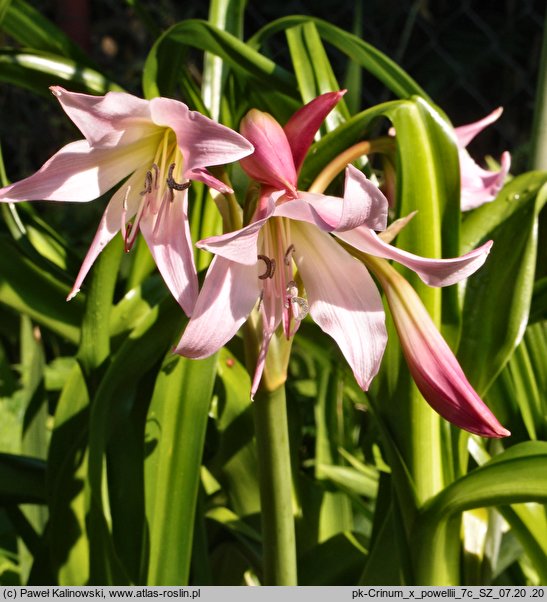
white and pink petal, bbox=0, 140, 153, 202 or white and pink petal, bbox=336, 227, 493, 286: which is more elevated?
white and pink petal, bbox=0, 140, 153, 202

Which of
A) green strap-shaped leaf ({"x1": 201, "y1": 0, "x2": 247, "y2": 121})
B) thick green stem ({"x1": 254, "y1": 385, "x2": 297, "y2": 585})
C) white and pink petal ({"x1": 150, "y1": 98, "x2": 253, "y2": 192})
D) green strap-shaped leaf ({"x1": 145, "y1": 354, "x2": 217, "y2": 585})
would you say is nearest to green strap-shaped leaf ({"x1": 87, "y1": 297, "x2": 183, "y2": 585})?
green strap-shaped leaf ({"x1": 145, "y1": 354, "x2": 217, "y2": 585})

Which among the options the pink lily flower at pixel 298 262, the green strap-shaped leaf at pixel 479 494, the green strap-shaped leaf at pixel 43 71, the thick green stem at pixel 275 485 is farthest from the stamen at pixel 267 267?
the green strap-shaped leaf at pixel 43 71

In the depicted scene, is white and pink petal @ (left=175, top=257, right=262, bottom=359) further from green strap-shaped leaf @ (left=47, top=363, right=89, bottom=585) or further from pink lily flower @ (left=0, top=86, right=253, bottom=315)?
green strap-shaped leaf @ (left=47, top=363, right=89, bottom=585)

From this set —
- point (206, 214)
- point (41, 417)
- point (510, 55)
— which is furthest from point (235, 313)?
point (510, 55)

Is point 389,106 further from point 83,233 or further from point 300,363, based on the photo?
point 83,233

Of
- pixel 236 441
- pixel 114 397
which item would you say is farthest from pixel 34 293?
pixel 236 441

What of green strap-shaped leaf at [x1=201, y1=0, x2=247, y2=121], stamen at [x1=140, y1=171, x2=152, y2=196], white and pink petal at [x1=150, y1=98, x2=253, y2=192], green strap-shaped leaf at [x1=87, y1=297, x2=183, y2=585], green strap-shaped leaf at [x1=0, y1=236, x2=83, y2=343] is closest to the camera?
white and pink petal at [x1=150, y1=98, x2=253, y2=192]

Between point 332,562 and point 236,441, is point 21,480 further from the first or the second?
point 332,562
